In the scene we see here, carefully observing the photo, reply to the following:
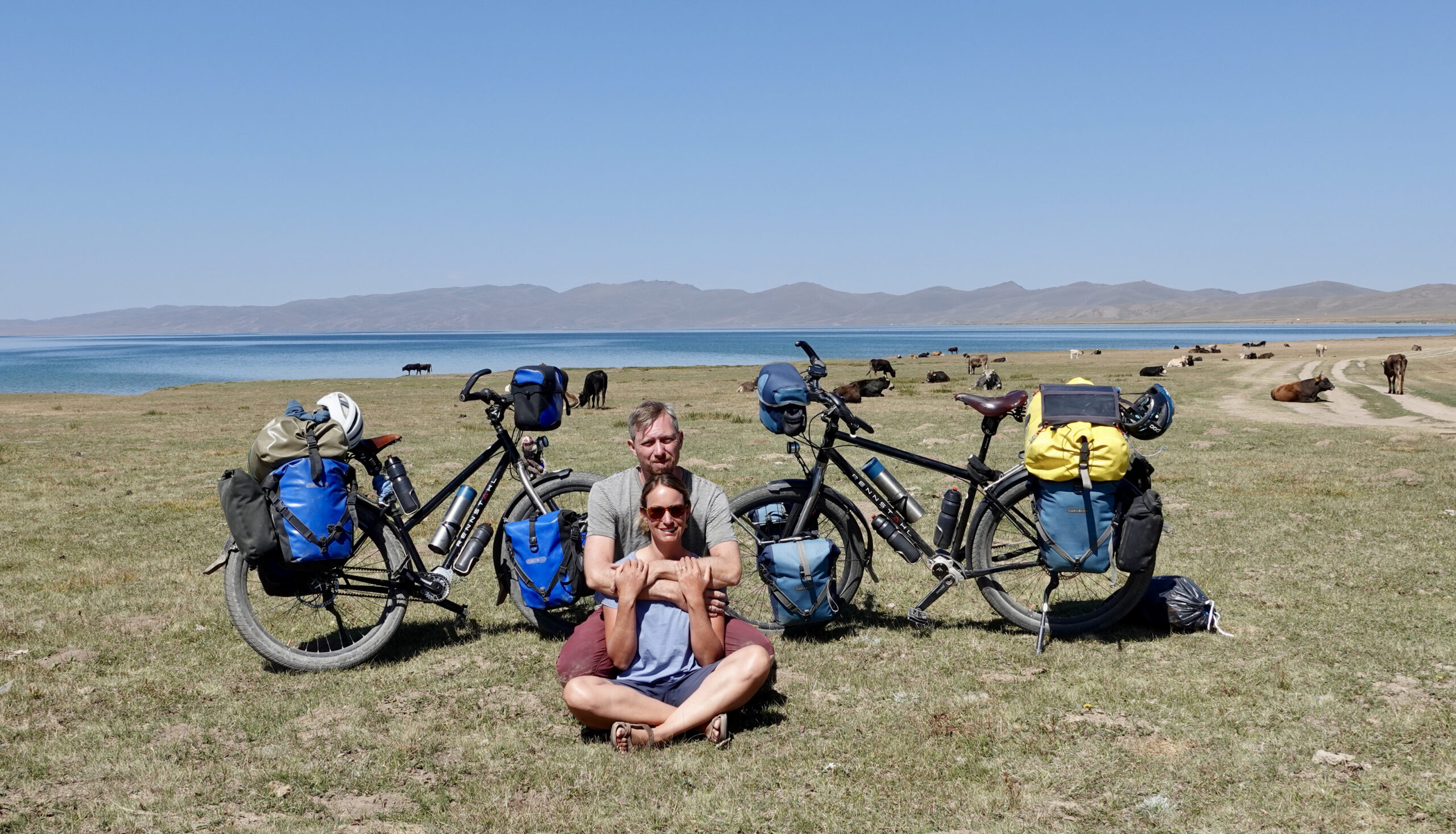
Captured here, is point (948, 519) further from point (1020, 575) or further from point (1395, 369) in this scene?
point (1395, 369)

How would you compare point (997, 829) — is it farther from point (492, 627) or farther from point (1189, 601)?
point (492, 627)

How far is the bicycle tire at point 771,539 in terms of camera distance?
6.90 meters

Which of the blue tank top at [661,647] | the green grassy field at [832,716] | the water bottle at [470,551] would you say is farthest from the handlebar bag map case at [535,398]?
the blue tank top at [661,647]

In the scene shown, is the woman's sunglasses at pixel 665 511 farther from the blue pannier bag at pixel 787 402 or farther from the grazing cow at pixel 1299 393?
the grazing cow at pixel 1299 393

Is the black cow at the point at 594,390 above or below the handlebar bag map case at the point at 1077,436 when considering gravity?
below

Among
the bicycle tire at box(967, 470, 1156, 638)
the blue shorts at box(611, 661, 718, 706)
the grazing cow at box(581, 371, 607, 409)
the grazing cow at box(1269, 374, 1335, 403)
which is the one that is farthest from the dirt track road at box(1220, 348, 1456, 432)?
the blue shorts at box(611, 661, 718, 706)

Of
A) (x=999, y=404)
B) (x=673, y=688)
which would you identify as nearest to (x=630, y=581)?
(x=673, y=688)

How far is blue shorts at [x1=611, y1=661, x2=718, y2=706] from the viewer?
17.0ft

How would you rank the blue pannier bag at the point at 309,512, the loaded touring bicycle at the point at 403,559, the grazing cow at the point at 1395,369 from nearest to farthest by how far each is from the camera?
the blue pannier bag at the point at 309,512 < the loaded touring bicycle at the point at 403,559 < the grazing cow at the point at 1395,369

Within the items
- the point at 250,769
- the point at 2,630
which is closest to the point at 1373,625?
the point at 250,769

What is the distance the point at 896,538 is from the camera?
6.90m

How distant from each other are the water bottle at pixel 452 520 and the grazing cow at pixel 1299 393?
27.1m

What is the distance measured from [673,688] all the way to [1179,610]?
4169 mm

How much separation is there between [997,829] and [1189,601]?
12.0ft
